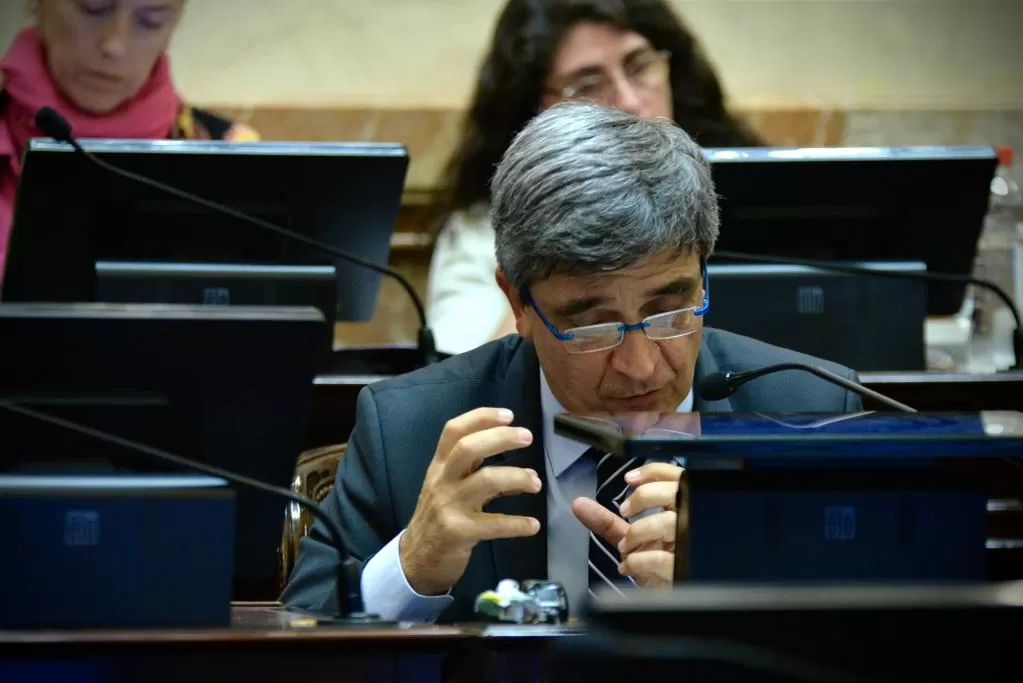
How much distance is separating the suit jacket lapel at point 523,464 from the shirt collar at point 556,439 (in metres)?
0.01

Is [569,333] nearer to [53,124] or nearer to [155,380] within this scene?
[155,380]

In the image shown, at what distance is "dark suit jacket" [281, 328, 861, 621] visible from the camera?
1865 mm

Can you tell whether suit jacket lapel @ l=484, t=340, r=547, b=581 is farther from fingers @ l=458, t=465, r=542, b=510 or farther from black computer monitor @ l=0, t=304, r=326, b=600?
black computer monitor @ l=0, t=304, r=326, b=600

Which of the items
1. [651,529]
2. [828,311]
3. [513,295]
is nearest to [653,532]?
[651,529]

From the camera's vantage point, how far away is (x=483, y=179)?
11.5 feet

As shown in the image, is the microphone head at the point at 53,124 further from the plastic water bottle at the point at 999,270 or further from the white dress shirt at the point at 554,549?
the plastic water bottle at the point at 999,270

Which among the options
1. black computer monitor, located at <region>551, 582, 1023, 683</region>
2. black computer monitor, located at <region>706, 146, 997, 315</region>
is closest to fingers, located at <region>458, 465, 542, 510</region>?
black computer monitor, located at <region>551, 582, 1023, 683</region>

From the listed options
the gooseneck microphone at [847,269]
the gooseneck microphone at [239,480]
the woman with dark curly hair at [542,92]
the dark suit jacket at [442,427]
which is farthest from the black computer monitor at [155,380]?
the woman with dark curly hair at [542,92]

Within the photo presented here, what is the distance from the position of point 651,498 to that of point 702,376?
51 centimetres

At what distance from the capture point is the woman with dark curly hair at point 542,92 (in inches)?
129

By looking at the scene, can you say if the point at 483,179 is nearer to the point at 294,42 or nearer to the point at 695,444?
the point at 294,42

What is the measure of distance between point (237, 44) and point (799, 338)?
7.89ft

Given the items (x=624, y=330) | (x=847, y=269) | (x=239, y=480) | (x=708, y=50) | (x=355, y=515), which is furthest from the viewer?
(x=708, y=50)

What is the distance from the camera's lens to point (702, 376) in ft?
6.40
